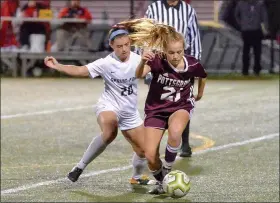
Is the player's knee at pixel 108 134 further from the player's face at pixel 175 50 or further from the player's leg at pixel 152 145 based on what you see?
the player's face at pixel 175 50

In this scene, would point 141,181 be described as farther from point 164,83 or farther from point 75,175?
point 164,83

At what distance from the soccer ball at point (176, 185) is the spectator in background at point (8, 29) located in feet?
46.9

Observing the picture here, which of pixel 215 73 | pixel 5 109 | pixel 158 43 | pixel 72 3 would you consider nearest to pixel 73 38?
pixel 72 3

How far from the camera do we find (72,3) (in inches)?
894

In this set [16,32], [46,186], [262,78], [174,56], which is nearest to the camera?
[174,56]

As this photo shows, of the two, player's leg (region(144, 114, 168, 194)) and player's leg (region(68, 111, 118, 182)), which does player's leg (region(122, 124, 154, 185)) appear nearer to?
player's leg (region(68, 111, 118, 182))

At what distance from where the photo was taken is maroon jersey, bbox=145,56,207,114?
8.55 meters

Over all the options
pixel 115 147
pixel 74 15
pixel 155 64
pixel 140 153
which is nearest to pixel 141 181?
pixel 140 153

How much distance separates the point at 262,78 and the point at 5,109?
6.96 meters

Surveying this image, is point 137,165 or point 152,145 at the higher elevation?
point 152,145

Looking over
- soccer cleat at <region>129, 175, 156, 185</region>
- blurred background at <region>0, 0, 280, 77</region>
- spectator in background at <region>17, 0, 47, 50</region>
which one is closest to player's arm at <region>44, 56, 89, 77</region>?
soccer cleat at <region>129, 175, 156, 185</region>

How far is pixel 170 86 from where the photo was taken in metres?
8.67

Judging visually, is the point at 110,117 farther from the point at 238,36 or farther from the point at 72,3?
the point at 238,36

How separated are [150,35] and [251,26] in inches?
546
